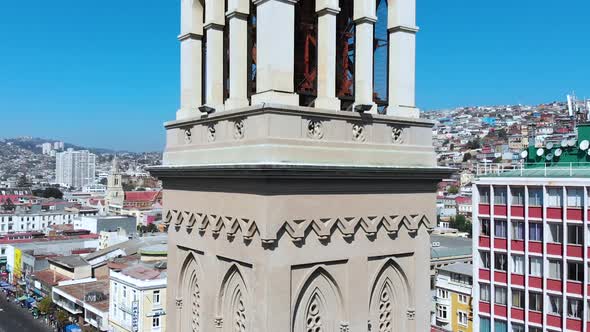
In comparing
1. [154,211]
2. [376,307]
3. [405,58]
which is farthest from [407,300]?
Answer: [154,211]

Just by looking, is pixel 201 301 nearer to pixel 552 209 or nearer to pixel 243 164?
pixel 243 164

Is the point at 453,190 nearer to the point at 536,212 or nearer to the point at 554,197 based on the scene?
the point at 536,212

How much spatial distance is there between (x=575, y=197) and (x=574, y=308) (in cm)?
623

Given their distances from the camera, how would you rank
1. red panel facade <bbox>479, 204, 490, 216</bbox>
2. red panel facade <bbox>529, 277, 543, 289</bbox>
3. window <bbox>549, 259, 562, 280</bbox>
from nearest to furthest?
window <bbox>549, 259, 562, 280</bbox> < red panel facade <bbox>529, 277, 543, 289</bbox> < red panel facade <bbox>479, 204, 490, 216</bbox>

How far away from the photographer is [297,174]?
6.94 m

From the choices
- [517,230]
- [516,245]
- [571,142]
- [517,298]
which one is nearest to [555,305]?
[517,298]

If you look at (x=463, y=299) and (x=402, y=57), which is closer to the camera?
(x=402, y=57)

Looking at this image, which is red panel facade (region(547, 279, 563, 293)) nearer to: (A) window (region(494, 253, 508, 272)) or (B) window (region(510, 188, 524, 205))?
(A) window (region(494, 253, 508, 272))

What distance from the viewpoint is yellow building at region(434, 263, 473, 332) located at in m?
51.2

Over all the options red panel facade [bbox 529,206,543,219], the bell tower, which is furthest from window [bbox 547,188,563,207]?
the bell tower

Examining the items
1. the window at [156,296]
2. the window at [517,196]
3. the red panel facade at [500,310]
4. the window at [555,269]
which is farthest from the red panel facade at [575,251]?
the window at [156,296]

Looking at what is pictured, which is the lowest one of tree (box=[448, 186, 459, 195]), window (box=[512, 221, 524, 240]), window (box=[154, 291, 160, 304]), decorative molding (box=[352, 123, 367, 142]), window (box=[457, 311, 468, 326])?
window (box=[457, 311, 468, 326])

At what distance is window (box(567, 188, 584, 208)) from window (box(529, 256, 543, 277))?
3860 mm

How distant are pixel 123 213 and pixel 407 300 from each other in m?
147
